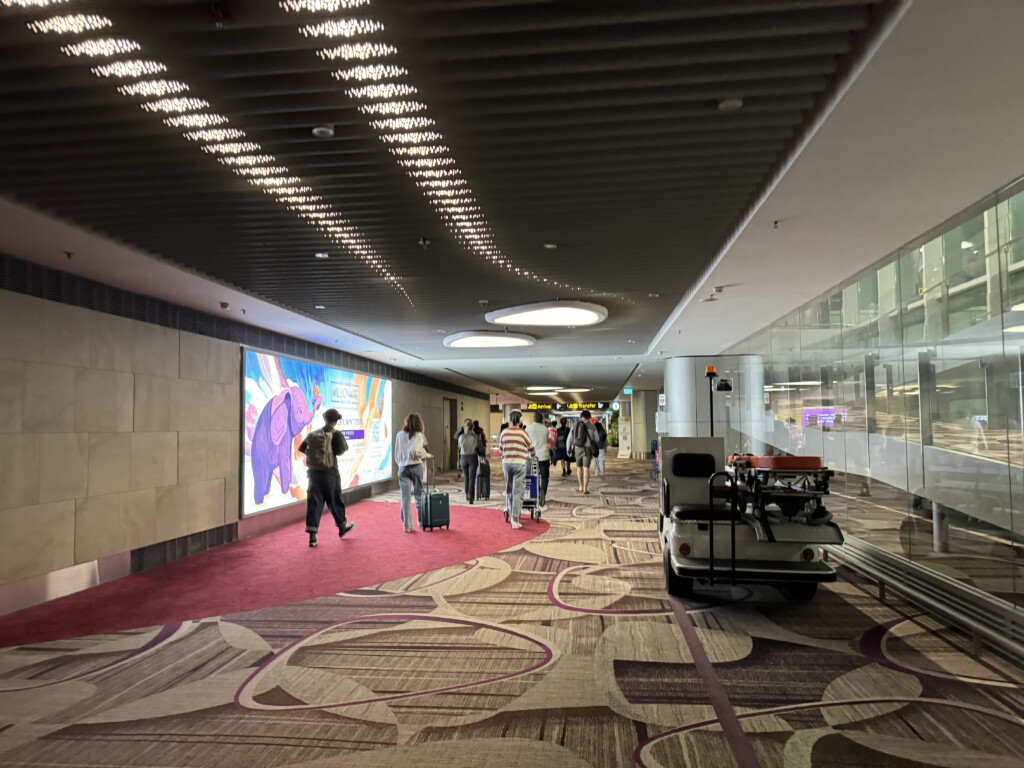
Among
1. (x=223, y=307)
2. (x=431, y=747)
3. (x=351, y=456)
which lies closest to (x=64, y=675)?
(x=431, y=747)

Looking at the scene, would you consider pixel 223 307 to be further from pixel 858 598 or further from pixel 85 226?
pixel 858 598

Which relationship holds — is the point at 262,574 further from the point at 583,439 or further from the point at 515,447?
the point at 583,439

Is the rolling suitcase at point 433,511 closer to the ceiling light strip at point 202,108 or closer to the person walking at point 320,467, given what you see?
the person walking at point 320,467

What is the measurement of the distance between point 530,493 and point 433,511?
6.51ft

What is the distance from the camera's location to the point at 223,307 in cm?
806

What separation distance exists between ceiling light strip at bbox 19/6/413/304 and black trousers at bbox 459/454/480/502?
24.9 ft

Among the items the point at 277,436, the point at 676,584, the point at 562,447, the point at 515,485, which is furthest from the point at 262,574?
the point at 562,447

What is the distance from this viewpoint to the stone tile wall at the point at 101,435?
219 inches

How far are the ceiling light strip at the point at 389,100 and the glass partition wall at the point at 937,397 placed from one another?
12.3 feet

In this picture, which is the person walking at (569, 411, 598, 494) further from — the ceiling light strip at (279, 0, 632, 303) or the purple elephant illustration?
the ceiling light strip at (279, 0, 632, 303)

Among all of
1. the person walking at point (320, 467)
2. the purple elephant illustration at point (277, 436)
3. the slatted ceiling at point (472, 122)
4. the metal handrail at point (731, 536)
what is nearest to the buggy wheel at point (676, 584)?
the metal handrail at point (731, 536)

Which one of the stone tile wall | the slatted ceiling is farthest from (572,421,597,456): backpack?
the slatted ceiling

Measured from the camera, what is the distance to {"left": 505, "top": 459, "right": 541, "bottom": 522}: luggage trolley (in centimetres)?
955

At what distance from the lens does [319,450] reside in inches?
323
